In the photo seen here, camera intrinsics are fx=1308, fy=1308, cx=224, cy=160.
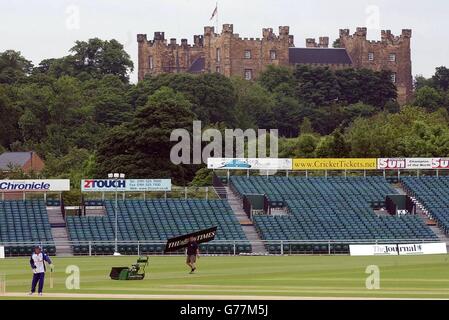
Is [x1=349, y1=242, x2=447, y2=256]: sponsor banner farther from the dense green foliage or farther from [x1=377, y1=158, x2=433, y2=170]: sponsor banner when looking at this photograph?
the dense green foliage

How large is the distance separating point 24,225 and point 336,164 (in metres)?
26.2

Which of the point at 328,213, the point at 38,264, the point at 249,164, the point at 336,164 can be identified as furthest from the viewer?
the point at 336,164

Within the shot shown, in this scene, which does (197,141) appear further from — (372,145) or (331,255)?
(331,255)

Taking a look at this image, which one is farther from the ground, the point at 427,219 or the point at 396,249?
the point at 427,219

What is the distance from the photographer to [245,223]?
86312 millimetres

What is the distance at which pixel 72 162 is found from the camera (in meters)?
140

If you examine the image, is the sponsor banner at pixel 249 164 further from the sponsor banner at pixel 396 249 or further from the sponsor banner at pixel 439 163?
the sponsor banner at pixel 396 249

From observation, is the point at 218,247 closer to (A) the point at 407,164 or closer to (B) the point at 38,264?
A: (A) the point at 407,164

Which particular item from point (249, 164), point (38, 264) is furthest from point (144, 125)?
point (38, 264)

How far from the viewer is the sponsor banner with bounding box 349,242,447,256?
7644cm

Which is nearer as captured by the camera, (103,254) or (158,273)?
(158,273)

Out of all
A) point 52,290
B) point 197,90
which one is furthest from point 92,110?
point 52,290
